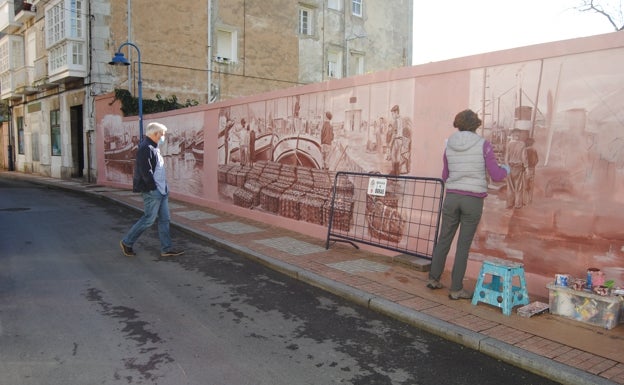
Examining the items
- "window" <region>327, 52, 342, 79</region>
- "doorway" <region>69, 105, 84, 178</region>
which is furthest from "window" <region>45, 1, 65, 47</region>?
"window" <region>327, 52, 342, 79</region>

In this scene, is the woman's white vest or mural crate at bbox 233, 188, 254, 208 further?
mural crate at bbox 233, 188, 254, 208

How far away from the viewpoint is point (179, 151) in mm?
13852

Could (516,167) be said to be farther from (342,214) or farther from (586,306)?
(342,214)

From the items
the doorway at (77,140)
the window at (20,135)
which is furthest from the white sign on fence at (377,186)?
the window at (20,135)

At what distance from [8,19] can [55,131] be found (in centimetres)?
815

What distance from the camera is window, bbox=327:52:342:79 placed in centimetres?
2611

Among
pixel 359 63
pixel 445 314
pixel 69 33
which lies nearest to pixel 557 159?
pixel 445 314

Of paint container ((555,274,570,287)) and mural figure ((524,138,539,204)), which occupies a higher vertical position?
mural figure ((524,138,539,204))

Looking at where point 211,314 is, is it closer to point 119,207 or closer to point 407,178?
point 407,178

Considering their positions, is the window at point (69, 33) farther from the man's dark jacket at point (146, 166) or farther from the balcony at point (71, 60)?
the man's dark jacket at point (146, 166)

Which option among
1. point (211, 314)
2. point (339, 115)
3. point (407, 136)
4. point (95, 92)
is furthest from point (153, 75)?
point (211, 314)

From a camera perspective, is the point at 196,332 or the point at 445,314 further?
the point at 445,314

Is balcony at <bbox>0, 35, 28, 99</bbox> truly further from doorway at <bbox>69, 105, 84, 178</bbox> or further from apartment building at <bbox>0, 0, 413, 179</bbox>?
doorway at <bbox>69, 105, 84, 178</bbox>

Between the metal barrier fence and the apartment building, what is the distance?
39.8 ft
